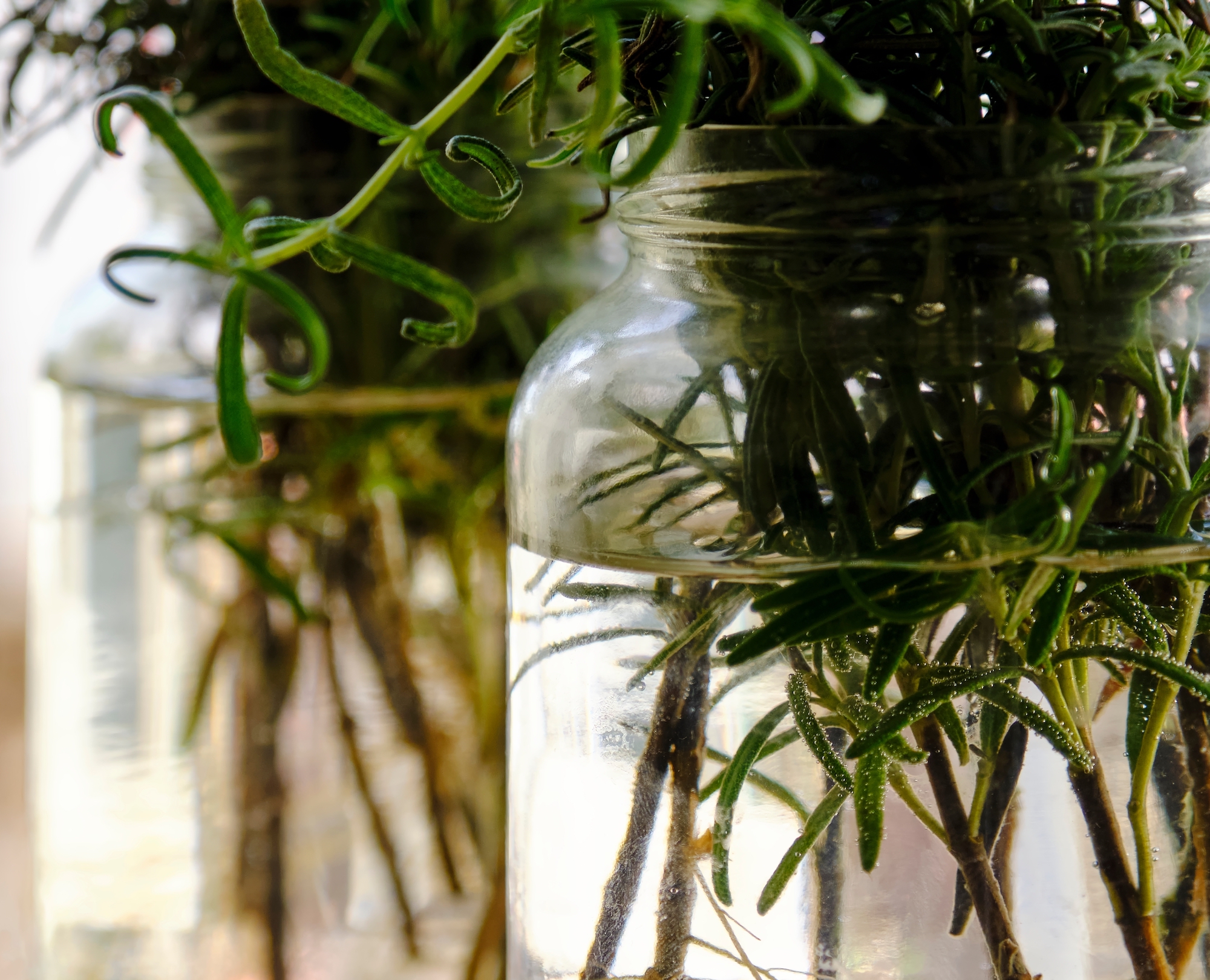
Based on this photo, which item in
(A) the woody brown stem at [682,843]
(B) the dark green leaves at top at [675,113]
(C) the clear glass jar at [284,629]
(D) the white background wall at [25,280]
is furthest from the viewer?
(D) the white background wall at [25,280]

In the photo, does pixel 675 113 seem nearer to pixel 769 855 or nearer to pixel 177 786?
pixel 769 855

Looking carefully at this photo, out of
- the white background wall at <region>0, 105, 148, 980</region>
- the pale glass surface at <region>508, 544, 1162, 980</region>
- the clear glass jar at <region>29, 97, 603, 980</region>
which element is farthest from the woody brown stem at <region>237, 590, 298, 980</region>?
the white background wall at <region>0, 105, 148, 980</region>

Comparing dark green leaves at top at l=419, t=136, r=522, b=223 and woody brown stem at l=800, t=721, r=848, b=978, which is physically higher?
dark green leaves at top at l=419, t=136, r=522, b=223

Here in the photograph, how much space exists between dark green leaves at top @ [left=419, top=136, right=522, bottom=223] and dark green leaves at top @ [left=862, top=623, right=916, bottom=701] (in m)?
0.11

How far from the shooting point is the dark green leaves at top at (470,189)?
247 millimetres

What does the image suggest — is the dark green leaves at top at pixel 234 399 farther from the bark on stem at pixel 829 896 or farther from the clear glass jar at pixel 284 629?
the clear glass jar at pixel 284 629

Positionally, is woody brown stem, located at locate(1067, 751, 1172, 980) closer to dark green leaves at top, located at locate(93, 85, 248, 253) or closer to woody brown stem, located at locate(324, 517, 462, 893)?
dark green leaves at top, located at locate(93, 85, 248, 253)

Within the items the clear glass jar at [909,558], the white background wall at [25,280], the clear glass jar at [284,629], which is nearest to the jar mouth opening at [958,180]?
the clear glass jar at [909,558]

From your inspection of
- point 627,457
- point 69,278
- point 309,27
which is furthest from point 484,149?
point 69,278

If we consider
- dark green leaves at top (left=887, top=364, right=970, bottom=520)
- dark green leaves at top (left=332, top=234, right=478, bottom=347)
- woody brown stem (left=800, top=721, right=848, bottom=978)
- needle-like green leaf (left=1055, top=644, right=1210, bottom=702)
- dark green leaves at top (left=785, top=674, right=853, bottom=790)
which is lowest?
woody brown stem (left=800, top=721, right=848, bottom=978)

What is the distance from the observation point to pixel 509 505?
1.20 feet

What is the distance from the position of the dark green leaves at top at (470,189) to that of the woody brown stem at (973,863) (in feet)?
0.46

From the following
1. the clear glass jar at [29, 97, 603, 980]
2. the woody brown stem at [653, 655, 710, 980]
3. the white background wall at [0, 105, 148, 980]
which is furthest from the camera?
the white background wall at [0, 105, 148, 980]

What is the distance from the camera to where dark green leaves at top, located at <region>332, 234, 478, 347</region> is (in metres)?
0.26
